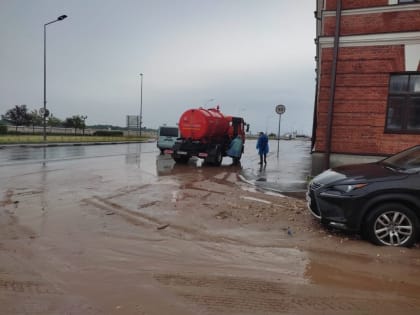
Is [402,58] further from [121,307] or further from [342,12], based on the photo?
[121,307]

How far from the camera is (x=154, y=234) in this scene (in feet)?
18.4

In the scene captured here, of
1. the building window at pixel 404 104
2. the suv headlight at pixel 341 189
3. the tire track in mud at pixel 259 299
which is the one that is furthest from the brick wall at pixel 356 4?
the tire track in mud at pixel 259 299

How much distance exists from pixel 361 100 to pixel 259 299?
862cm

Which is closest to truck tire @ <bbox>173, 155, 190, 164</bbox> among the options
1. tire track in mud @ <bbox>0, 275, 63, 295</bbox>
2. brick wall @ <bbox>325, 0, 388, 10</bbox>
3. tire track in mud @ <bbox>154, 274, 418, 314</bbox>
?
brick wall @ <bbox>325, 0, 388, 10</bbox>

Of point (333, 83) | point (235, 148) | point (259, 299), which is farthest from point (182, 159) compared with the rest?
point (259, 299)

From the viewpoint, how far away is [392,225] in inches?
206

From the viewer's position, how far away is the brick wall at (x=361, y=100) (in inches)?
405

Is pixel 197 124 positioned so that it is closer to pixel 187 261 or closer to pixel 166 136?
pixel 166 136

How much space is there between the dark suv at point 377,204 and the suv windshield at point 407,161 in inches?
0.7

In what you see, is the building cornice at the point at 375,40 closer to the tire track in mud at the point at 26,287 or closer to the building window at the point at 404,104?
the building window at the point at 404,104

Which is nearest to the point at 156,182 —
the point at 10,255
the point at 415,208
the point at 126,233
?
the point at 126,233

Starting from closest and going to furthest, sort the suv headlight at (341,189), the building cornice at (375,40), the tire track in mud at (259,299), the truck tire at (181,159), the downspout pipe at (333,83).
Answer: the tire track in mud at (259,299), the suv headlight at (341,189), the building cornice at (375,40), the downspout pipe at (333,83), the truck tire at (181,159)

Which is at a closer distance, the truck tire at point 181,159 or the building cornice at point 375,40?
the building cornice at point 375,40

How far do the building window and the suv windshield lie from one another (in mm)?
4511
